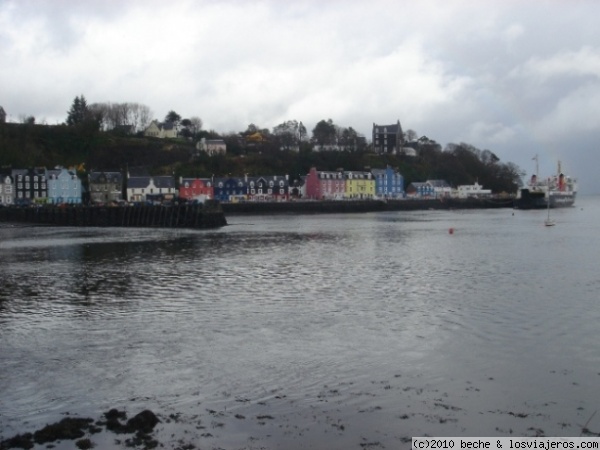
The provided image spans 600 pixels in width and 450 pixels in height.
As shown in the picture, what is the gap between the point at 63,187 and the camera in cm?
8562

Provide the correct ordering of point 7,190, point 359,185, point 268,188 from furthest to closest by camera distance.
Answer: point 359,185
point 268,188
point 7,190

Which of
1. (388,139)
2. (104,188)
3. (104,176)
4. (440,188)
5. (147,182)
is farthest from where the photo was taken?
(388,139)

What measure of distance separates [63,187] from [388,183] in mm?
54603

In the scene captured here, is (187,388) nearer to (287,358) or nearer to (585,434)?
(287,358)

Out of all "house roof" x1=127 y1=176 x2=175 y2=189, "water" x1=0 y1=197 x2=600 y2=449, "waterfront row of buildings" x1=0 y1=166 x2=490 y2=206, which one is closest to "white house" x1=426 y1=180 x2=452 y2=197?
"waterfront row of buildings" x1=0 y1=166 x2=490 y2=206

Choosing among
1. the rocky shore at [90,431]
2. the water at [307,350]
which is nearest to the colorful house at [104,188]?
the water at [307,350]

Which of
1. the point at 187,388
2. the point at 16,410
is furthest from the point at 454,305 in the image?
the point at 16,410

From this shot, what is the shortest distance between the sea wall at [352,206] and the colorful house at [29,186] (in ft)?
77.7

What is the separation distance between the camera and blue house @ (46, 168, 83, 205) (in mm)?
84625

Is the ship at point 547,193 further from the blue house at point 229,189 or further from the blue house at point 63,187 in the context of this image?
the blue house at point 63,187

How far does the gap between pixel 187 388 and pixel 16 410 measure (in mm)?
2616

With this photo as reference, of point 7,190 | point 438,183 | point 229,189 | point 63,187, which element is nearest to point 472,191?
point 438,183

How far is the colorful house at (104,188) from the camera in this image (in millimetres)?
88062

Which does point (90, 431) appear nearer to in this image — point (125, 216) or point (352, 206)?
point (125, 216)
